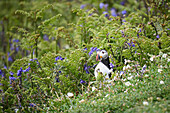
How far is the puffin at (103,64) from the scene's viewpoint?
9.76 feet

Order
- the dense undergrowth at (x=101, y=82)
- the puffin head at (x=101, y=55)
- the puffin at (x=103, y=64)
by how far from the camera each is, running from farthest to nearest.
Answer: the puffin head at (x=101, y=55), the puffin at (x=103, y=64), the dense undergrowth at (x=101, y=82)

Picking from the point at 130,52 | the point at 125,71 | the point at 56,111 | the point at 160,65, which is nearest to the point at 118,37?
the point at 130,52

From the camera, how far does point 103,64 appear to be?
9.94 ft

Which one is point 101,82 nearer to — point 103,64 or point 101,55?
point 103,64

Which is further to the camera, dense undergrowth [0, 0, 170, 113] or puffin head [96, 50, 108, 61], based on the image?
puffin head [96, 50, 108, 61]

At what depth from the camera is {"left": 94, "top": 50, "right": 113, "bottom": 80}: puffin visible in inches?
117

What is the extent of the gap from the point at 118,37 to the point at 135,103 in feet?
4.56

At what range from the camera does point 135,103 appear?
2.14 meters

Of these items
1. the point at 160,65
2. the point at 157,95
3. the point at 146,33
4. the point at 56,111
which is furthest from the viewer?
the point at 146,33

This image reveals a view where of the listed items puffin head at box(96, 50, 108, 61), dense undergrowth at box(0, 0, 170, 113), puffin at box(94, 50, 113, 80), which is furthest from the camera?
puffin head at box(96, 50, 108, 61)

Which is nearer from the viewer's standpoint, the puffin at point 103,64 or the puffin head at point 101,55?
the puffin at point 103,64

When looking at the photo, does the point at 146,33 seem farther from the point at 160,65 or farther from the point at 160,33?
the point at 160,65

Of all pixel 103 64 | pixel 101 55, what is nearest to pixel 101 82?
pixel 103 64

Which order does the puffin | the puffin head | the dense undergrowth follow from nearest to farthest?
the dense undergrowth
the puffin
the puffin head
